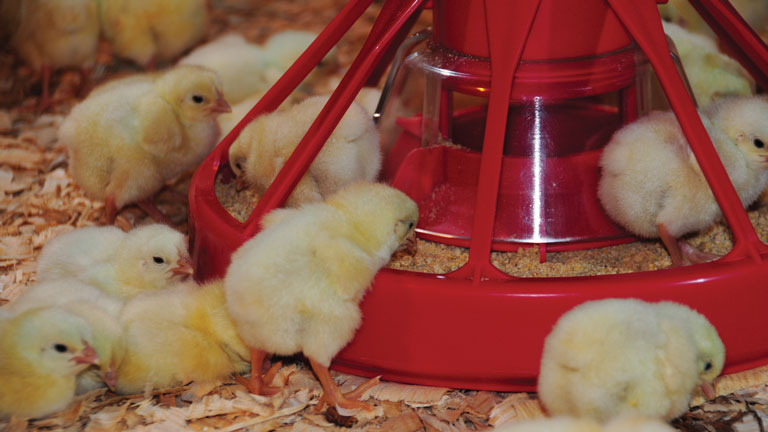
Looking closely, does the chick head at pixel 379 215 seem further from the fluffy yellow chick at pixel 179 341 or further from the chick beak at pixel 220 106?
the chick beak at pixel 220 106

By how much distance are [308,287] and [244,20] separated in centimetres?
383

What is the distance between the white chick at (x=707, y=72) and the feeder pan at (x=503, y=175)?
0.33 m

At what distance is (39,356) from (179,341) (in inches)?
12.6

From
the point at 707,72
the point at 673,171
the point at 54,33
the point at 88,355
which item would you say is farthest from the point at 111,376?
the point at 54,33

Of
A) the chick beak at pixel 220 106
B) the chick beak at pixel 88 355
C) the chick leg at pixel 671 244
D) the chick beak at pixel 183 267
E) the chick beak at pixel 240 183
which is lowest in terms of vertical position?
the chick beak at pixel 88 355

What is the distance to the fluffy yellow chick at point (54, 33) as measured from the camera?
4.22m

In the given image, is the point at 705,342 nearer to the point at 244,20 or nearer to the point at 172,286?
the point at 172,286

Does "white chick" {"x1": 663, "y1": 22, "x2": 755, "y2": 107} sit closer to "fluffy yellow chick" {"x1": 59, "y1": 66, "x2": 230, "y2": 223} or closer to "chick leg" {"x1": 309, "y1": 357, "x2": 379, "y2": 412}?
"fluffy yellow chick" {"x1": 59, "y1": 66, "x2": 230, "y2": 223}

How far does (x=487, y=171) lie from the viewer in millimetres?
2244

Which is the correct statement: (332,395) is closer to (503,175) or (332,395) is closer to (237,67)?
(503,175)

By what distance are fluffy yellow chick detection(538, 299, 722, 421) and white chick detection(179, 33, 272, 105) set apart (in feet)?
7.63

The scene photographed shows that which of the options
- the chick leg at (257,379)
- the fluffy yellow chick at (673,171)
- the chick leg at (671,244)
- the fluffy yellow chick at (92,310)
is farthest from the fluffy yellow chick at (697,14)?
the fluffy yellow chick at (92,310)

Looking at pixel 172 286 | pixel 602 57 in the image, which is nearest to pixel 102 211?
pixel 172 286

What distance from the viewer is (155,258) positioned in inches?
106
